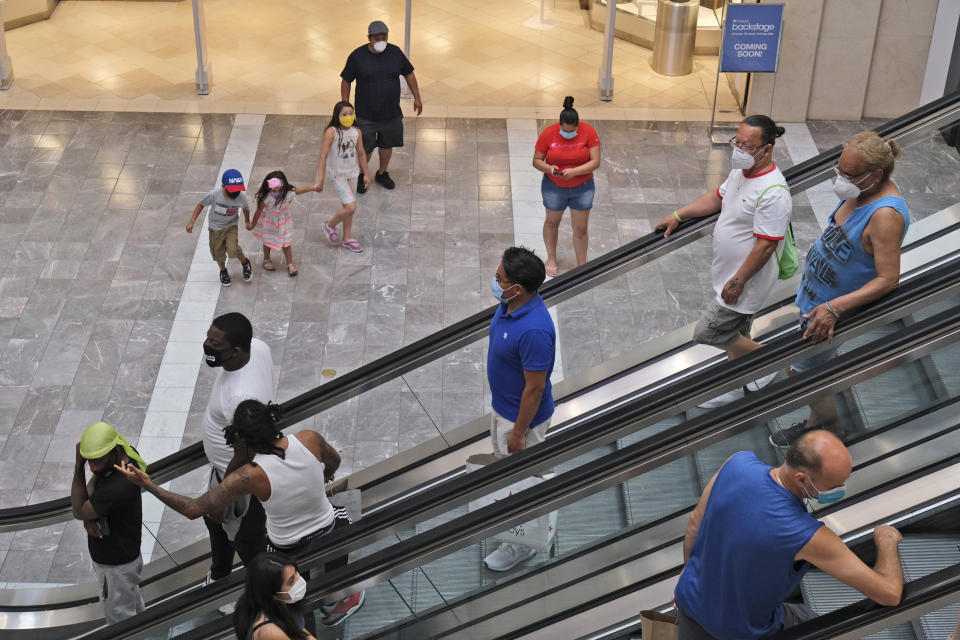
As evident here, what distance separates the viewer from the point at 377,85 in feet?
32.7

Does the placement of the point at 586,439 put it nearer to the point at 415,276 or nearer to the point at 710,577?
the point at 710,577

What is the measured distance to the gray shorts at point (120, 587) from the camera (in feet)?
17.3

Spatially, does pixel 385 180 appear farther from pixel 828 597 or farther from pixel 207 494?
pixel 828 597

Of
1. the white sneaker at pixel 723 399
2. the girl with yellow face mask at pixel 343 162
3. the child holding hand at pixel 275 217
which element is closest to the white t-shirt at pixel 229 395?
the white sneaker at pixel 723 399

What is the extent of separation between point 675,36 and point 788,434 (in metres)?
10.2

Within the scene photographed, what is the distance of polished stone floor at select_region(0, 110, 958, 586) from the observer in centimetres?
626

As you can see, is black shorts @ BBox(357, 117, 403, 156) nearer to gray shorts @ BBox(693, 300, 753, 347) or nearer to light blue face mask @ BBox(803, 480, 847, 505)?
gray shorts @ BBox(693, 300, 753, 347)

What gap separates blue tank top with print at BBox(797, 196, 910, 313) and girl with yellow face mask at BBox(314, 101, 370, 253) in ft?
16.5

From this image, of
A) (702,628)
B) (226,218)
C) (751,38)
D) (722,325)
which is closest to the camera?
(702,628)

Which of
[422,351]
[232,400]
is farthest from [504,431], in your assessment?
[232,400]

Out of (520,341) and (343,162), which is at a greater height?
(520,341)

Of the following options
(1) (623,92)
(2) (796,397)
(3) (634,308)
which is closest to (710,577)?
(2) (796,397)

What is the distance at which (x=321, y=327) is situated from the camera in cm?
857

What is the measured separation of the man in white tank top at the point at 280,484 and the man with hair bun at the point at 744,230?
218 cm
